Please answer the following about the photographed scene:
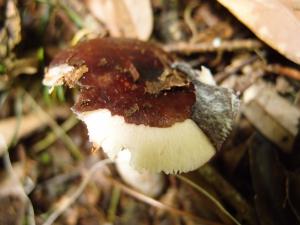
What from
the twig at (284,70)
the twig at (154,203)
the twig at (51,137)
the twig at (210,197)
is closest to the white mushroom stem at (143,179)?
the twig at (154,203)

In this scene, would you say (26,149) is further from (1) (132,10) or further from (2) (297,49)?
(2) (297,49)

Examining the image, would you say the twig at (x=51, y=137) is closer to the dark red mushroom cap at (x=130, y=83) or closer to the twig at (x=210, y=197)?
the dark red mushroom cap at (x=130, y=83)

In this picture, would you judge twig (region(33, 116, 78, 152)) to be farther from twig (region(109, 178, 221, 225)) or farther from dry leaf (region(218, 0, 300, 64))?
dry leaf (region(218, 0, 300, 64))

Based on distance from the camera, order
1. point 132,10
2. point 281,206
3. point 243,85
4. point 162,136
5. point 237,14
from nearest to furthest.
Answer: point 162,136, point 237,14, point 281,206, point 243,85, point 132,10

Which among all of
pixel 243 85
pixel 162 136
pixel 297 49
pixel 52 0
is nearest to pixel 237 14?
pixel 297 49

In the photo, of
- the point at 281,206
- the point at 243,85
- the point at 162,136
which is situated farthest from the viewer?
the point at 243,85

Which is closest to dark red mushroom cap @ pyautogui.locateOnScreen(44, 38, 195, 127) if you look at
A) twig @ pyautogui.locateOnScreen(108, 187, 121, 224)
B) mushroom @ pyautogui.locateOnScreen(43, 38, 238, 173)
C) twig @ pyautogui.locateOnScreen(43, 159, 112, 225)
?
mushroom @ pyautogui.locateOnScreen(43, 38, 238, 173)
